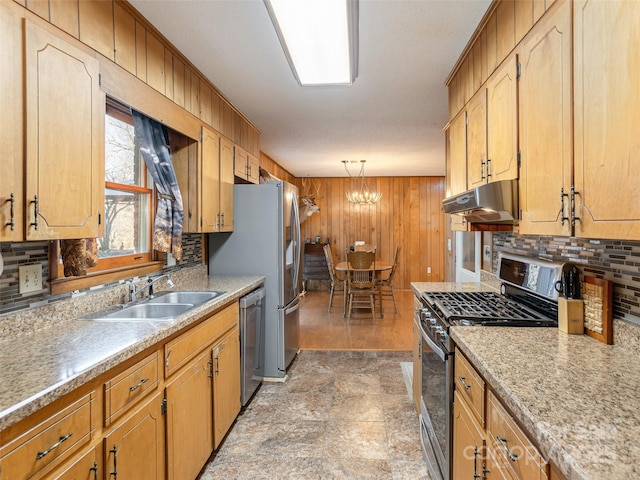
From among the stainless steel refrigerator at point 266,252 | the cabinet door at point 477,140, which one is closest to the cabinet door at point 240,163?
the stainless steel refrigerator at point 266,252

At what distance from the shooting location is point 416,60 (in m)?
2.26

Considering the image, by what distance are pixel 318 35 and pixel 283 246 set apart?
1736mm

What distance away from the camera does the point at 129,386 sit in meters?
1.27

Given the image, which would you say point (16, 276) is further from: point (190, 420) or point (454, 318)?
point (454, 318)

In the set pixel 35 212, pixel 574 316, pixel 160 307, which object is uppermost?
pixel 35 212

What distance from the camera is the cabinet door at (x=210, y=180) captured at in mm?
2553

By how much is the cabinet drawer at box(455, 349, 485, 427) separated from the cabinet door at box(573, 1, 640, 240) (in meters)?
0.59

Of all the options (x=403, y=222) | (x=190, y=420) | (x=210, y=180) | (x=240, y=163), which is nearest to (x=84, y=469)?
(x=190, y=420)

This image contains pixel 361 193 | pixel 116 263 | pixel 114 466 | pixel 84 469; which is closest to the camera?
pixel 84 469

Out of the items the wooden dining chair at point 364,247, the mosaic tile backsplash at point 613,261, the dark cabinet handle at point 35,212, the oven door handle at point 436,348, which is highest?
the dark cabinet handle at point 35,212

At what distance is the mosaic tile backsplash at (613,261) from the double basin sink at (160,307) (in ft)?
5.95

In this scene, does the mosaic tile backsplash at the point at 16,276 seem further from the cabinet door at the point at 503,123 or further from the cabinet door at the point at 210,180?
the cabinet door at the point at 503,123

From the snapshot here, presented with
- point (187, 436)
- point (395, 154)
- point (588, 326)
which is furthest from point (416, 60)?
point (395, 154)

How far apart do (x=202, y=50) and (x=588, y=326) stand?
2420 mm
